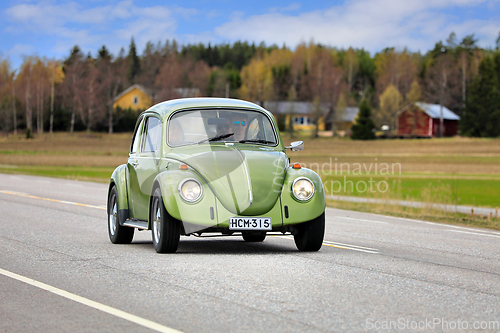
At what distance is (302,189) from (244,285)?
2.52 metres

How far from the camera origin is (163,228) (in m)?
8.68

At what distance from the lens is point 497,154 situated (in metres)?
57.8

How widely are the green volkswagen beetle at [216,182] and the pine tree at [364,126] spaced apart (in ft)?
265

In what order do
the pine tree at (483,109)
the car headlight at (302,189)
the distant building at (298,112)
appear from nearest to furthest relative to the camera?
1. the car headlight at (302,189)
2. the pine tree at (483,109)
3. the distant building at (298,112)

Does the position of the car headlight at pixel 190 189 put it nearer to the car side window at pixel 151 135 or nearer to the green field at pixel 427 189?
the car side window at pixel 151 135

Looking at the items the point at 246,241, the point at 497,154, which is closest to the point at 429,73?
the point at 497,154

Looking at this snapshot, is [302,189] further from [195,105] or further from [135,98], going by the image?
[135,98]

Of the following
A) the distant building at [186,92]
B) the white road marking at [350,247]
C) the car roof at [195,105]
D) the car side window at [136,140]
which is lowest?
the white road marking at [350,247]

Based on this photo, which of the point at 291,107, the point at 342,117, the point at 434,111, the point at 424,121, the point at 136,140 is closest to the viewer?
the point at 136,140

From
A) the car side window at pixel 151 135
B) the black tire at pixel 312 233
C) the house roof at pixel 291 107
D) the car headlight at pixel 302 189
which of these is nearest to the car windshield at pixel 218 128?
the car side window at pixel 151 135

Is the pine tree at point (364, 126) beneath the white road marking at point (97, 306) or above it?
above

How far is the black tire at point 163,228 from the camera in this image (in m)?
8.65

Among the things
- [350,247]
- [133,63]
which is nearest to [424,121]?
[133,63]

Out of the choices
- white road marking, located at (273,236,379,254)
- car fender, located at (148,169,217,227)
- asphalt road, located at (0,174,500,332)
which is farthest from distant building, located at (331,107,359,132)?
car fender, located at (148,169,217,227)
